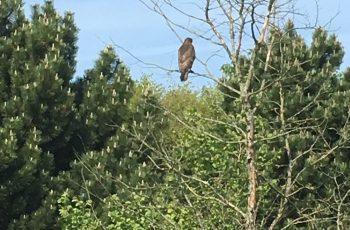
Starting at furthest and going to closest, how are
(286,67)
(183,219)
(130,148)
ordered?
(130,148) < (183,219) < (286,67)

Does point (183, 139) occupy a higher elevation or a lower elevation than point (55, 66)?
lower

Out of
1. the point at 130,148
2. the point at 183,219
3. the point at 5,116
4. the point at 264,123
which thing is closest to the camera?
the point at 183,219

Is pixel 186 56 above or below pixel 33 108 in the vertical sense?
below

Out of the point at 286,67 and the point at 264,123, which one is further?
the point at 264,123

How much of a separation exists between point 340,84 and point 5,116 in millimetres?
6550

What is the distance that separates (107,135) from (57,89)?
1.87 meters

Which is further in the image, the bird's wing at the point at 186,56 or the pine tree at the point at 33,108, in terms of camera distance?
the pine tree at the point at 33,108

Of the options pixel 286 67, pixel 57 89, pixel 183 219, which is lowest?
pixel 183 219

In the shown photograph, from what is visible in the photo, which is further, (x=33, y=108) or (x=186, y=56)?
(x=33, y=108)

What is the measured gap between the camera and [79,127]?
20.9 metres

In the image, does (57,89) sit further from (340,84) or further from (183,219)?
(183,219)

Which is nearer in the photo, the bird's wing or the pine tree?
the bird's wing

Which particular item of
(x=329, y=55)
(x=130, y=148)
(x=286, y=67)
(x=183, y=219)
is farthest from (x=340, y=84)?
(x=286, y=67)

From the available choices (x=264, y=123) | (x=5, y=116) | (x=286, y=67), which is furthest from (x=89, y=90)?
(x=286, y=67)
